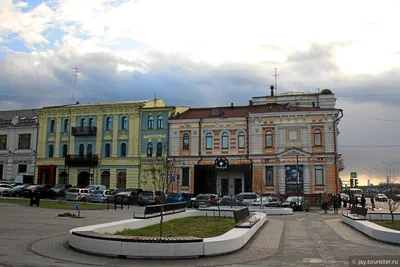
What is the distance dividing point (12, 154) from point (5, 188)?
36.7 ft

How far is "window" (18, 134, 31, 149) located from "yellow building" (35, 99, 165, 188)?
6.11 feet

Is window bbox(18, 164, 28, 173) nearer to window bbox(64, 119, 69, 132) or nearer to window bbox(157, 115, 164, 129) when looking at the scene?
window bbox(64, 119, 69, 132)

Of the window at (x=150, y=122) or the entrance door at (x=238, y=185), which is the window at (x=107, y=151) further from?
the entrance door at (x=238, y=185)

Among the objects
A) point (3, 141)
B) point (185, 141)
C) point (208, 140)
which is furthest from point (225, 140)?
point (3, 141)

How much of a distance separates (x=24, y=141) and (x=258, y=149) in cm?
3200

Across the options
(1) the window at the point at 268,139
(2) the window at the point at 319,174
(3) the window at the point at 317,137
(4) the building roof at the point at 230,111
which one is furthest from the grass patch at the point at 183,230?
(4) the building roof at the point at 230,111

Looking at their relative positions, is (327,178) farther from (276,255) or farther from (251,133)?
(276,255)

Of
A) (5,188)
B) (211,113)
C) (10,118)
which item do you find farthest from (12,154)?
(211,113)

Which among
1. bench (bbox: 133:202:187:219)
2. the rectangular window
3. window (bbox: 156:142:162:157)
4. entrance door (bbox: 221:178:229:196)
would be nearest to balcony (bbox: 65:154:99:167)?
window (bbox: 156:142:162:157)

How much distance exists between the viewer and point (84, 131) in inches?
2130

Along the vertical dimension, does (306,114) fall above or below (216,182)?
above

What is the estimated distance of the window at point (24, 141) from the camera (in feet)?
187

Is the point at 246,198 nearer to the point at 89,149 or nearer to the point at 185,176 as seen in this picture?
the point at 185,176

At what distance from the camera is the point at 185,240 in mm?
12328
